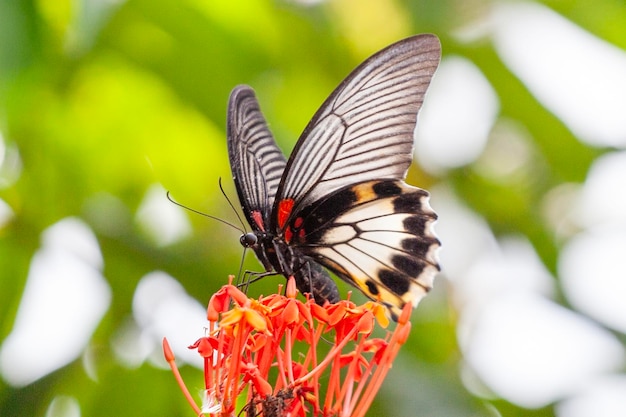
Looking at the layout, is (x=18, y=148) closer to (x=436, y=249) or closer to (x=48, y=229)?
(x=48, y=229)

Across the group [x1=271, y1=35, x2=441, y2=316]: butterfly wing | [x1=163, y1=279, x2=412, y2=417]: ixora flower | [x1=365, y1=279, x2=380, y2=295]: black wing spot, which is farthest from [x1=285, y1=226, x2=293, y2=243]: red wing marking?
[x1=163, y1=279, x2=412, y2=417]: ixora flower

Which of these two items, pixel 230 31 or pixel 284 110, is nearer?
pixel 230 31

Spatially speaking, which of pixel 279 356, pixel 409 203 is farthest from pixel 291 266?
pixel 279 356

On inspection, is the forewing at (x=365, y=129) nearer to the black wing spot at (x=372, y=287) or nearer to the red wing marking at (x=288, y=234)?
the red wing marking at (x=288, y=234)

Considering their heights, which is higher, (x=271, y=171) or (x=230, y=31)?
(x=230, y=31)

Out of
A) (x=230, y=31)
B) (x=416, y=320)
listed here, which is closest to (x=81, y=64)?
(x=230, y=31)

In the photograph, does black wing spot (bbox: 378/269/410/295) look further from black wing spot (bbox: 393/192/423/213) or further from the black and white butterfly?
black wing spot (bbox: 393/192/423/213)

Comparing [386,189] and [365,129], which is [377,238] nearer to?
[386,189]

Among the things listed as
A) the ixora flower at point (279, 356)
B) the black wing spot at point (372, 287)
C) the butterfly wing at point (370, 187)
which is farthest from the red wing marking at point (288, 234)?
the ixora flower at point (279, 356)
